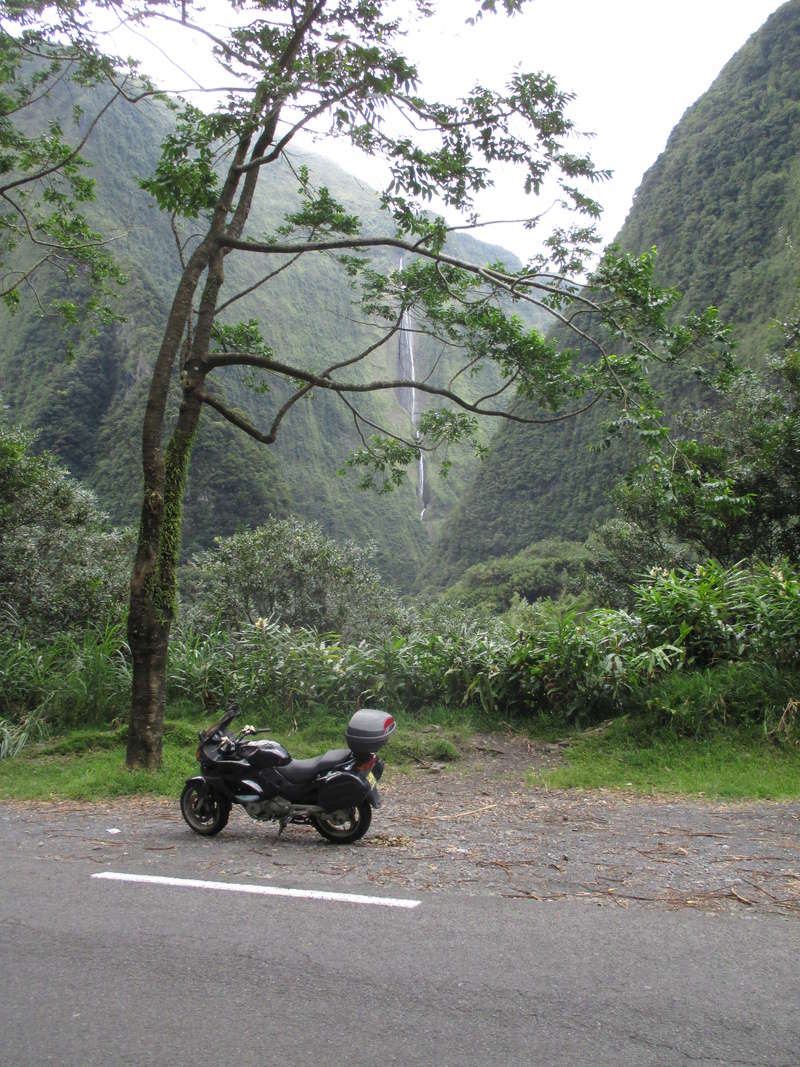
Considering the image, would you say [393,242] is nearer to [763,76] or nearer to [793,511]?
[793,511]

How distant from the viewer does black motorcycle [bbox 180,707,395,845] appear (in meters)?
5.38

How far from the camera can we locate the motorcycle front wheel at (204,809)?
580 centimetres

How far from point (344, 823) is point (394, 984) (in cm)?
226

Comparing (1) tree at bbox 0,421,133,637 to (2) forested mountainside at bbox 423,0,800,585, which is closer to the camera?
(1) tree at bbox 0,421,133,637

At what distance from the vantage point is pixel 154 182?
742cm

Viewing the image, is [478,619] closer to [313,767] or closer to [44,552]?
[44,552]

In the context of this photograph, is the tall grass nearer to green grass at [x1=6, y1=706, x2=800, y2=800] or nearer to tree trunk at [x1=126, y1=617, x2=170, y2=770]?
green grass at [x1=6, y1=706, x2=800, y2=800]

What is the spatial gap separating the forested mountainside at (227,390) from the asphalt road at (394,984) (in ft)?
33.9

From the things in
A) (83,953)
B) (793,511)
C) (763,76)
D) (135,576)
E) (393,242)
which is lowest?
(83,953)

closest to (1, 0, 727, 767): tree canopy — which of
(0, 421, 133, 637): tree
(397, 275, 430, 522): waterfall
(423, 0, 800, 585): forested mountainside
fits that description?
(0, 421, 133, 637): tree

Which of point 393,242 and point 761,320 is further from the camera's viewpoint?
point 761,320

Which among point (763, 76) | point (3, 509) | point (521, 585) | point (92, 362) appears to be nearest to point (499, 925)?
point (3, 509)

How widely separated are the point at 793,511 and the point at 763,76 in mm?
80227

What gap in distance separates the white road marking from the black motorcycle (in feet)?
2.85
